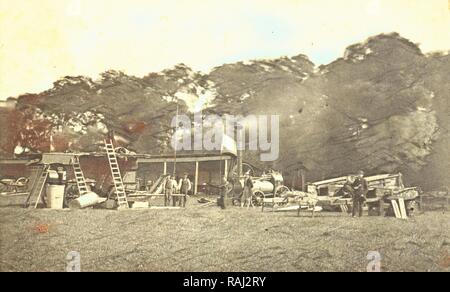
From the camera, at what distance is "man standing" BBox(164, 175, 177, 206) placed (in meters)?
6.66

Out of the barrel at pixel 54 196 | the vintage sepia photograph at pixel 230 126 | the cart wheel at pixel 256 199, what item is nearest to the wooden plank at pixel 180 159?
the vintage sepia photograph at pixel 230 126

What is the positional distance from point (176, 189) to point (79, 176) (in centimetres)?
139

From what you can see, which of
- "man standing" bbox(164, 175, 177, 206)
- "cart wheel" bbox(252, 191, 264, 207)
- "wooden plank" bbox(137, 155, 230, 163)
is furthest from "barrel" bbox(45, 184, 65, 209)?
"cart wheel" bbox(252, 191, 264, 207)

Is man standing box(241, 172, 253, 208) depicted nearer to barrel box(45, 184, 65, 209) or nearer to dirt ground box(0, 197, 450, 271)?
dirt ground box(0, 197, 450, 271)

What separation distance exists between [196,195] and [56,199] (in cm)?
196

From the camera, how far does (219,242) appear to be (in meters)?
6.38

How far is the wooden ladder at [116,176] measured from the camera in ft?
21.7

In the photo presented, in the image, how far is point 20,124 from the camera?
6.57 metres

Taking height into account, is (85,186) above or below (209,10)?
below

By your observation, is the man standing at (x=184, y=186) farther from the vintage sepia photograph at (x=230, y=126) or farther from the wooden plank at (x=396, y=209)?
the wooden plank at (x=396, y=209)

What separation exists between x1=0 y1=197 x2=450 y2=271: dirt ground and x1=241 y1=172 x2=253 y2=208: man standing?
21 cm
